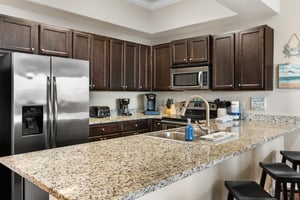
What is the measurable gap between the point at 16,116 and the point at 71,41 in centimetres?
145

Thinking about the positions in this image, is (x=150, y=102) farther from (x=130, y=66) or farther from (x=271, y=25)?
(x=271, y=25)

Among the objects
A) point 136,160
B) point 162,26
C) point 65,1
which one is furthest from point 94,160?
point 162,26

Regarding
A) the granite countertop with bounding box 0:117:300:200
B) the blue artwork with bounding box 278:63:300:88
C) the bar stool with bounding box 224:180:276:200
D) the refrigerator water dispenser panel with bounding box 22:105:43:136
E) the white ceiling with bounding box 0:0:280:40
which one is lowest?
the bar stool with bounding box 224:180:276:200

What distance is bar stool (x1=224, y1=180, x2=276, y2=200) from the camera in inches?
63.6

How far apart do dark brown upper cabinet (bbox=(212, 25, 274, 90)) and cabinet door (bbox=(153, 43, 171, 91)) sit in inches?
37.3

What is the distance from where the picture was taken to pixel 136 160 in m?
1.39

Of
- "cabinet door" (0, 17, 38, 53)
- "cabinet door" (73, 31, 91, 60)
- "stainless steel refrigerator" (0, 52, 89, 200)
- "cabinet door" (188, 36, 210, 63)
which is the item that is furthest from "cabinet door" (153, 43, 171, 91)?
"cabinet door" (0, 17, 38, 53)

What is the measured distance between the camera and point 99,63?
12.5 ft

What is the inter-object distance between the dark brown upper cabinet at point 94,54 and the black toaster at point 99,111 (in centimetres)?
33

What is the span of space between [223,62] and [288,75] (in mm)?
898

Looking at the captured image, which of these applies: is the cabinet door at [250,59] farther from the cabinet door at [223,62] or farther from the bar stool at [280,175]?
the bar stool at [280,175]

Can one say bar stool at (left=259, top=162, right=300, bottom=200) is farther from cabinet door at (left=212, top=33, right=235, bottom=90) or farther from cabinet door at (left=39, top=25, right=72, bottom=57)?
cabinet door at (left=39, top=25, right=72, bottom=57)

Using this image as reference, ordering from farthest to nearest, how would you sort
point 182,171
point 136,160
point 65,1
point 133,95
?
point 133,95
point 65,1
point 136,160
point 182,171

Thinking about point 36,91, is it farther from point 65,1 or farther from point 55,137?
point 65,1
